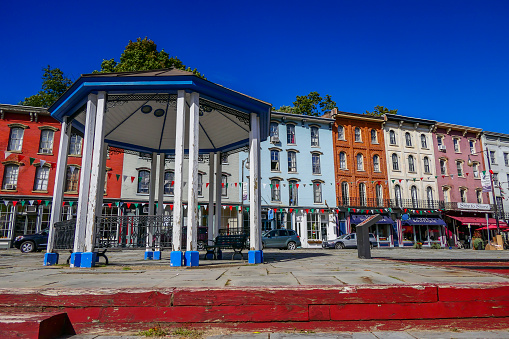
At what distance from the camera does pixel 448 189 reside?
3931 centimetres

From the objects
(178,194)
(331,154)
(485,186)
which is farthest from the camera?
(331,154)

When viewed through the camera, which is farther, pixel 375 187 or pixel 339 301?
pixel 375 187

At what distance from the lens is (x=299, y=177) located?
3428cm

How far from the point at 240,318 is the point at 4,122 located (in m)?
31.8

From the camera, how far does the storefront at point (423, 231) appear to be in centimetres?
3625

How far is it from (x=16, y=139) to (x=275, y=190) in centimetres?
2247

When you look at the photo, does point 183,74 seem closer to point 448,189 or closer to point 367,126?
point 367,126

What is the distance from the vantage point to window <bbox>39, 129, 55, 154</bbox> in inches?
1129

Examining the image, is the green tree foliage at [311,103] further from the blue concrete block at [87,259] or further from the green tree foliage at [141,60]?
the blue concrete block at [87,259]

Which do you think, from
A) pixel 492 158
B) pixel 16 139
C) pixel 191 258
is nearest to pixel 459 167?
pixel 492 158

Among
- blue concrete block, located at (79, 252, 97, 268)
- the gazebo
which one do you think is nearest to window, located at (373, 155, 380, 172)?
the gazebo

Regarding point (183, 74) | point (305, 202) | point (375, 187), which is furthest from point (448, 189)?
point (183, 74)

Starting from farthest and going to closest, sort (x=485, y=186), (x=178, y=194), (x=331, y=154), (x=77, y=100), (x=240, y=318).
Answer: (x=331, y=154), (x=485, y=186), (x=77, y=100), (x=178, y=194), (x=240, y=318)

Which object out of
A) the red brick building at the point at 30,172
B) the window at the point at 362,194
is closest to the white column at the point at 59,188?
the red brick building at the point at 30,172
